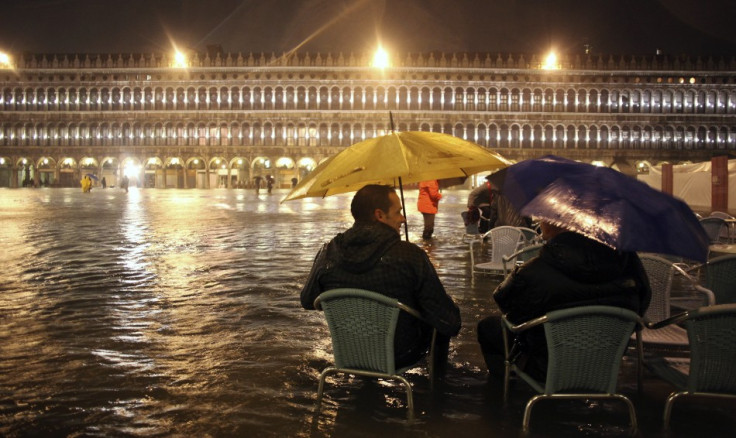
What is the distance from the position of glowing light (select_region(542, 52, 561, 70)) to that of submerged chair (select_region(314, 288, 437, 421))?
61356 millimetres

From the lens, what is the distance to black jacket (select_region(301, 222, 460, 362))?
3160 millimetres

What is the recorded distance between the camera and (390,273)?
10.4ft

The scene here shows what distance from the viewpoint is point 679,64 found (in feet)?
197

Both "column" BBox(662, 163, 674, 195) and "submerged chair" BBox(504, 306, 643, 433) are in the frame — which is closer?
"submerged chair" BBox(504, 306, 643, 433)

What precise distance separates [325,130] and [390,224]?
190 ft

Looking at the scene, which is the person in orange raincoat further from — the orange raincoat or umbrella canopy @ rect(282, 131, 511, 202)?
umbrella canopy @ rect(282, 131, 511, 202)

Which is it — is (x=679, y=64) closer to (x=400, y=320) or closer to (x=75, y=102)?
(x=75, y=102)

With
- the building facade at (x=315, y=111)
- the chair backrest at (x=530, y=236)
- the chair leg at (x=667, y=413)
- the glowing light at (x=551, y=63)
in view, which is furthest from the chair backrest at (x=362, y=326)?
the glowing light at (x=551, y=63)

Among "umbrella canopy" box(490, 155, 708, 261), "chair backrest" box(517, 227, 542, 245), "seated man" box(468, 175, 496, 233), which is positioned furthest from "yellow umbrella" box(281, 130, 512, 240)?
"seated man" box(468, 175, 496, 233)

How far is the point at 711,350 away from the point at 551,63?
203 feet

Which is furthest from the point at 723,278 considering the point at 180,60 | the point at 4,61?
the point at 4,61

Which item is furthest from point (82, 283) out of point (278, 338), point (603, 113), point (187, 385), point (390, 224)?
point (603, 113)

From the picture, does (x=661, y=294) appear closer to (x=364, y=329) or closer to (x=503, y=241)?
(x=364, y=329)

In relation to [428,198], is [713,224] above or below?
below
